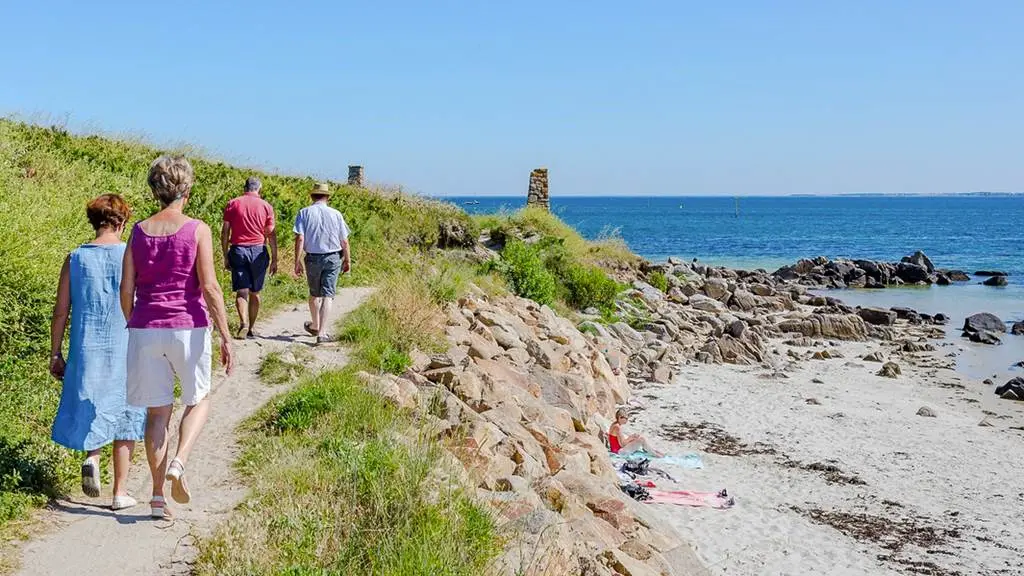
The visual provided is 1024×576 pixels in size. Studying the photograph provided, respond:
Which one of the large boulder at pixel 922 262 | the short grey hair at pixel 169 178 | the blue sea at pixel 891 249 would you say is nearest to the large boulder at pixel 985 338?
the blue sea at pixel 891 249

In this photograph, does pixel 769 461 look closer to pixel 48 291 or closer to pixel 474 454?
pixel 474 454

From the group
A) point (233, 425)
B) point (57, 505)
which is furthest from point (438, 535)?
point (233, 425)

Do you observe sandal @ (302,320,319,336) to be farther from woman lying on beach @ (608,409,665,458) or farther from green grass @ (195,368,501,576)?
woman lying on beach @ (608,409,665,458)

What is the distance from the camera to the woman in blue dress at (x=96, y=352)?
5.96 meters

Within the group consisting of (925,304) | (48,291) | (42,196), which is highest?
(42,196)

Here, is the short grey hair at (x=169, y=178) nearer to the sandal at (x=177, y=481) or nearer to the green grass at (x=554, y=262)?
the sandal at (x=177, y=481)

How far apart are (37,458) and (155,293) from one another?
1856 millimetres

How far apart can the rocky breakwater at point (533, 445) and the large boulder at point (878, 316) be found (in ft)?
64.0

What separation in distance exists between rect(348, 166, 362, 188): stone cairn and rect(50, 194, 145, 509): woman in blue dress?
77.0ft

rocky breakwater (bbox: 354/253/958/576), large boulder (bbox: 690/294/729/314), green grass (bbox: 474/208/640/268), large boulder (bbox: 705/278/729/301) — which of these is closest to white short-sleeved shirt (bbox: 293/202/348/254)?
rocky breakwater (bbox: 354/253/958/576)

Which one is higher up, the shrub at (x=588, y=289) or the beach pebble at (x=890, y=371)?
the shrub at (x=588, y=289)

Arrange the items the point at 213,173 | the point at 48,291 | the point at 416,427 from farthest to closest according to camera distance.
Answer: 1. the point at 213,173
2. the point at 48,291
3. the point at 416,427

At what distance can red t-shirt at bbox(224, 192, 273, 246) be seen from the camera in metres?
11.0

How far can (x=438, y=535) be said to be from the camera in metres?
5.54
